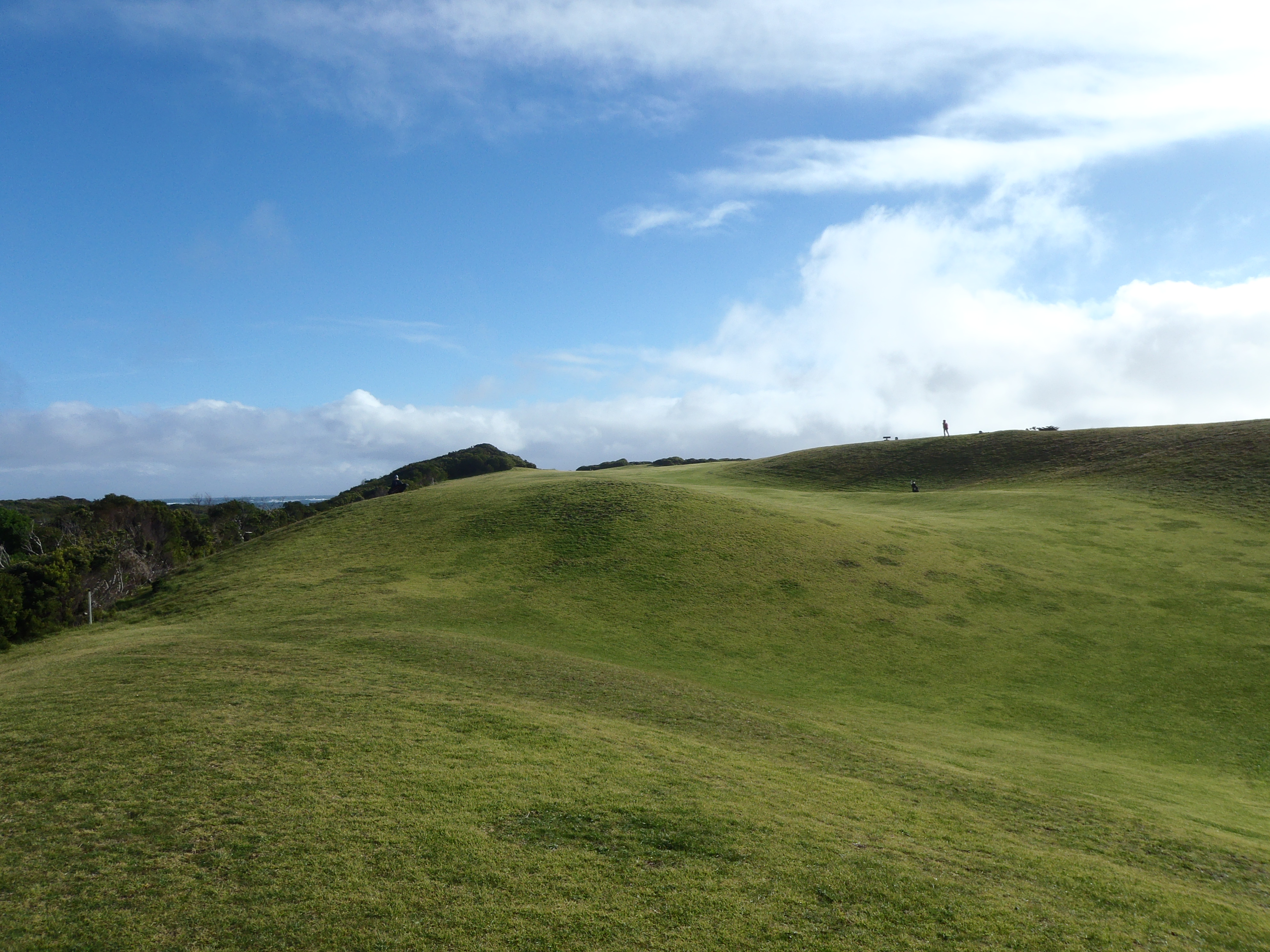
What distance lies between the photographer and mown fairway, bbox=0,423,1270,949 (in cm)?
870

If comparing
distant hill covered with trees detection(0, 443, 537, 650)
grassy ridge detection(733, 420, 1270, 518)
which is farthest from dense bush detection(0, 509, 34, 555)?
grassy ridge detection(733, 420, 1270, 518)

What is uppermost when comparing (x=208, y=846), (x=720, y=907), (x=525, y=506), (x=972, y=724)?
(x=525, y=506)

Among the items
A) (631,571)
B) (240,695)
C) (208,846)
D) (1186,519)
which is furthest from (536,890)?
(1186,519)

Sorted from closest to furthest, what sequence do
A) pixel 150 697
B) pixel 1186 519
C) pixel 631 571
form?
1. pixel 150 697
2. pixel 631 571
3. pixel 1186 519

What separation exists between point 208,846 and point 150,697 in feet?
23.8

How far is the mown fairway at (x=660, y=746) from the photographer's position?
870 centimetres

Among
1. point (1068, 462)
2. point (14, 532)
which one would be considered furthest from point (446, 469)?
point (1068, 462)

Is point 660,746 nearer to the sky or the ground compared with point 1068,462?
nearer to the ground

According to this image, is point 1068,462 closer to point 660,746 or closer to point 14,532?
point 660,746

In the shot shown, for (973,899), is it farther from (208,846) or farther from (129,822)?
(129,822)

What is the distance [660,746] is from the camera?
14766 millimetres

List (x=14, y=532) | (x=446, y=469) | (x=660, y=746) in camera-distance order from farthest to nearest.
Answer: (x=446, y=469), (x=14, y=532), (x=660, y=746)

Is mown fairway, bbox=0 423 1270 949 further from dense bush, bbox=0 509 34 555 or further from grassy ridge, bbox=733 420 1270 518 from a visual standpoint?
dense bush, bbox=0 509 34 555

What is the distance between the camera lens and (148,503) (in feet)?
222
